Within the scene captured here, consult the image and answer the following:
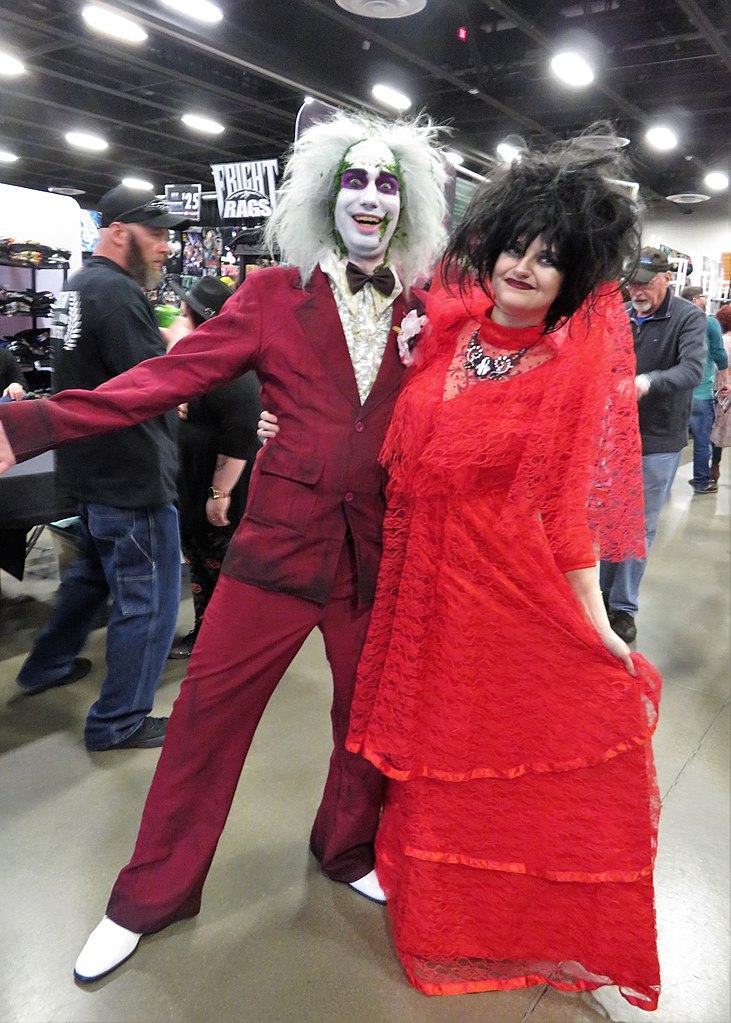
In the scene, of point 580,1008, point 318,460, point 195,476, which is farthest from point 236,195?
point 580,1008

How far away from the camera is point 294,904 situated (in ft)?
5.58

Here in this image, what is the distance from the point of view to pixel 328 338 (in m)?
1.39

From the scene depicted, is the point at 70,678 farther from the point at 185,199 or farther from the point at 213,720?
the point at 185,199

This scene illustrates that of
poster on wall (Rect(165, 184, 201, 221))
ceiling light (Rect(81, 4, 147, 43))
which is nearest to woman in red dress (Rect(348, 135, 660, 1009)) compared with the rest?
poster on wall (Rect(165, 184, 201, 221))

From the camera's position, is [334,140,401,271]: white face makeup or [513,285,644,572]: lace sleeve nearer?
[513,285,644,572]: lace sleeve

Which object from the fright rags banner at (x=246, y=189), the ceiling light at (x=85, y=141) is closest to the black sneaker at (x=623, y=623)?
the fright rags banner at (x=246, y=189)

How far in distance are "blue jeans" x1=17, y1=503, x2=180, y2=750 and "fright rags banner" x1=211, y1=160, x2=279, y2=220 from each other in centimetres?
299

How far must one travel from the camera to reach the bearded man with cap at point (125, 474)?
1.98 metres

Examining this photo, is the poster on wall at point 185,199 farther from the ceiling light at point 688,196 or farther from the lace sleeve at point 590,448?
the ceiling light at point 688,196

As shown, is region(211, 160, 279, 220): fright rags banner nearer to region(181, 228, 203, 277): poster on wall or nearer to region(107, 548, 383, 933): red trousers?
region(181, 228, 203, 277): poster on wall

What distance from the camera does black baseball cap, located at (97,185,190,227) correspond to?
207 centimetres

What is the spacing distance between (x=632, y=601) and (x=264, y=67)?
17.1 feet

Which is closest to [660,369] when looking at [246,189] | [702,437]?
[246,189]

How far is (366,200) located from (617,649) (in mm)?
953
